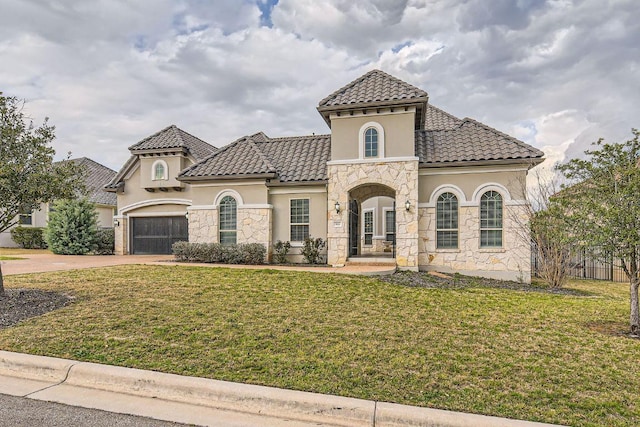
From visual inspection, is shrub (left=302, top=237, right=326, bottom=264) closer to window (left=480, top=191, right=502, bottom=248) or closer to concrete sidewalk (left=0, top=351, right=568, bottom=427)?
window (left=480, top=191, right=502, bottom=248)

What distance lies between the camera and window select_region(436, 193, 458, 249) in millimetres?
13734

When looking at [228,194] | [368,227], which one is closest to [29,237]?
[228,194]

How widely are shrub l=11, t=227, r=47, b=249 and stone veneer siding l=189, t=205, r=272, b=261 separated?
49.4 ft

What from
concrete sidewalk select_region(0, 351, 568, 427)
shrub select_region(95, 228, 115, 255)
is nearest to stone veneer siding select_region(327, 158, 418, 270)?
concrete sidewalk select_region(0, 351, 568, 427)

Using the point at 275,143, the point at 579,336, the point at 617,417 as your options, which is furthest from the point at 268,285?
the point at 275,143

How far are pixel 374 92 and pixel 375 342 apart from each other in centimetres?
1077

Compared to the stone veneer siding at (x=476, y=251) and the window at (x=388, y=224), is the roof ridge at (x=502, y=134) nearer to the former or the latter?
the stone veneer siding at (x=476, y=251)

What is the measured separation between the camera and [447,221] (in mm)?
13805

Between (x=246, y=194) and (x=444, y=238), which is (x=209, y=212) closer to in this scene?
(x=246, y=194)

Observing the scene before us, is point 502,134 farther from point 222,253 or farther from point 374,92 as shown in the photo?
point 222,253

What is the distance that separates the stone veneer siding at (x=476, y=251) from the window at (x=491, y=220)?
6.3 inches

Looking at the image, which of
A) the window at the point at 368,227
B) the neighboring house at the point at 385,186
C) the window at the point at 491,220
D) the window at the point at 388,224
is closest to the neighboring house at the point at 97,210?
the neighboring house at the point at 385,186

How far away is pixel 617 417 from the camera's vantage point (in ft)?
11.4

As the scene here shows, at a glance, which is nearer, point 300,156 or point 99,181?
point 300,156
